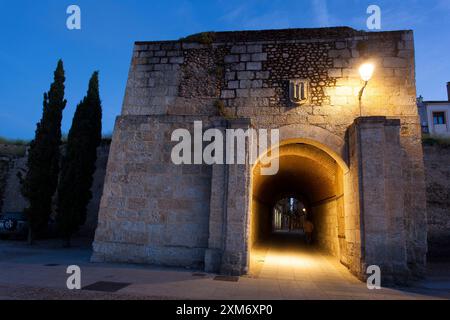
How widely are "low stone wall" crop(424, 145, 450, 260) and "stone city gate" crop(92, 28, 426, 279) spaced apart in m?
7.24

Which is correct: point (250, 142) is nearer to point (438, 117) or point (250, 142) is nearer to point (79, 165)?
point (79, 165)

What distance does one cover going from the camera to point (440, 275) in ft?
24.2

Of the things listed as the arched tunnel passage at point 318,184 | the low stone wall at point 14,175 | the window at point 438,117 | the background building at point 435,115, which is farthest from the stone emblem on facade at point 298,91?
the window at point 438,117

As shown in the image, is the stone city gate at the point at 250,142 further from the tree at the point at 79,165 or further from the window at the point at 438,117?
A: the window at the point at 438,117

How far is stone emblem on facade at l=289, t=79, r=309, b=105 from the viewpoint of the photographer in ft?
24.9

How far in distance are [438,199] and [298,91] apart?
11520 mm

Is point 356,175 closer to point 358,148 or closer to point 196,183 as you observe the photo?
point 358,148

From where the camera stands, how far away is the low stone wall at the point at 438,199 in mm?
13127

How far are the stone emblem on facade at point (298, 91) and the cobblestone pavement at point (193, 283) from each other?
13.6 ft

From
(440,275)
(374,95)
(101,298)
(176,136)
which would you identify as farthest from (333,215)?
(101,298)

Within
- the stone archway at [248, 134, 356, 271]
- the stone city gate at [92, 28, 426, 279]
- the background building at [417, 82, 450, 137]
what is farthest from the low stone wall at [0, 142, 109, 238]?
the background building at [417, 82, 450, 137]

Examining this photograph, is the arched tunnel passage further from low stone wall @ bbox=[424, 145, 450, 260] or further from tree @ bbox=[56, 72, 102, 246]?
tree @ bbox=[56, 72, 102, 246]

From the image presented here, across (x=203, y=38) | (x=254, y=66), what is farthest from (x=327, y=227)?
(x=203, y=38)
